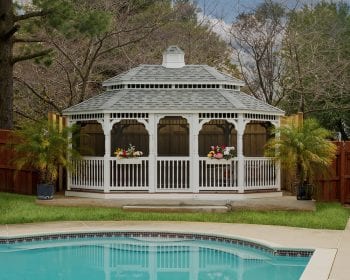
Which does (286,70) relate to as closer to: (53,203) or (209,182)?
(209,182)

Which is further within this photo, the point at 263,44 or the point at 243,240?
the point at 263,44

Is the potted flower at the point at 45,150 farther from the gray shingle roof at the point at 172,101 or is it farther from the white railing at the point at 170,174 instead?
the gray shingle roof at the point at 172,101

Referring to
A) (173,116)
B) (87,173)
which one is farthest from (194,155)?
(87,173)

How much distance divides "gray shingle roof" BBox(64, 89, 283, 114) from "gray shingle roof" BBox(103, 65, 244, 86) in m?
0.33

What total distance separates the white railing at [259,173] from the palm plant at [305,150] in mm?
957

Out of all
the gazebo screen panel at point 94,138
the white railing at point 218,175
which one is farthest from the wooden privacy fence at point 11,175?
the white railing at point 218,175

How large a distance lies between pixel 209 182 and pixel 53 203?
4.49 metres

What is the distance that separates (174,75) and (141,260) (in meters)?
9.03

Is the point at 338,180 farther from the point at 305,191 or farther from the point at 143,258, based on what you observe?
the point at 143,258

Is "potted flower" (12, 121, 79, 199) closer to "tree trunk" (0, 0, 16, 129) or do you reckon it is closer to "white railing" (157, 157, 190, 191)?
"white railing" (157, 157, 190, 191)

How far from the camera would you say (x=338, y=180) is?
63.4ft

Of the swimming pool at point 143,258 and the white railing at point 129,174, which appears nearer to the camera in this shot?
the swimming pool at point 143,258

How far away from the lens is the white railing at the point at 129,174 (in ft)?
62.4

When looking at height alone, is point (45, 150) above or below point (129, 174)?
above
